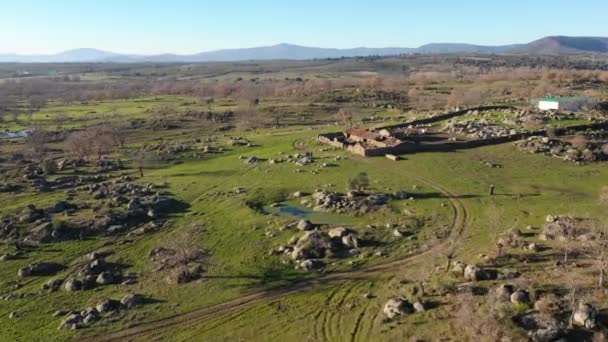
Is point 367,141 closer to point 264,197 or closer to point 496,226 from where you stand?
point 264,197

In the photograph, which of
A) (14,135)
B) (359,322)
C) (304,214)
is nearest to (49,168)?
(304,214)

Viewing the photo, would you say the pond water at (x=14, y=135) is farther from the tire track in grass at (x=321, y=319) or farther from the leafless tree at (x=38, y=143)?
the tire track in grass at (x=321, y=319)

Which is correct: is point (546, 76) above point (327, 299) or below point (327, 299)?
above

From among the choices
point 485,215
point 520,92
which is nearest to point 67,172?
point 485,215

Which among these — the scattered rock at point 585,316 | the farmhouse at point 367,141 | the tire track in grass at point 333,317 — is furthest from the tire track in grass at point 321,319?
the farmhouse at point 367,141

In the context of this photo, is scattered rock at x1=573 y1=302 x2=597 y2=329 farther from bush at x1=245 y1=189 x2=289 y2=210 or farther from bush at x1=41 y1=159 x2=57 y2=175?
bush at x1=41 y1=159 x2=57 y2=175

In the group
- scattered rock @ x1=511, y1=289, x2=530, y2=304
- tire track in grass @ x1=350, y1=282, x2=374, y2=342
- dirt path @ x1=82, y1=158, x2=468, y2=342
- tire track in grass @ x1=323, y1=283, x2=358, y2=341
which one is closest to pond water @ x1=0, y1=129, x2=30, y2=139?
dirt path @ x1=82, y1=158, x2=468, y2=342

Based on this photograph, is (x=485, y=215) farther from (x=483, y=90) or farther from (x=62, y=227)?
(x=483, y=90)
